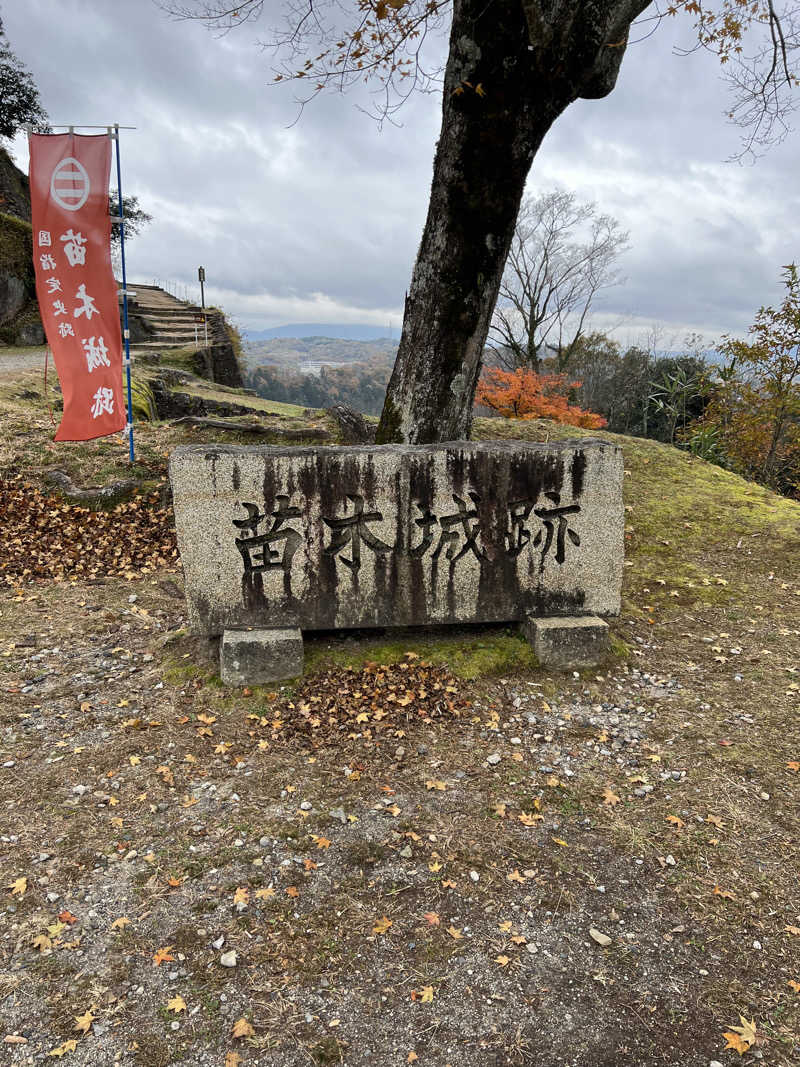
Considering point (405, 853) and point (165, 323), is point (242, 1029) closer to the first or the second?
point (405, 853)

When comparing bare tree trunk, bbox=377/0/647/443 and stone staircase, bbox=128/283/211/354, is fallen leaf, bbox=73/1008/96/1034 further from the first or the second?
stone staircase, bbox=128/283/211/354

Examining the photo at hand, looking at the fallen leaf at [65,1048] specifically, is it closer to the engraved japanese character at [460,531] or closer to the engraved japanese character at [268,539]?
the engraved japanese character at [268,539]

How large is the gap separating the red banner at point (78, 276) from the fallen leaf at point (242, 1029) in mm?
7642

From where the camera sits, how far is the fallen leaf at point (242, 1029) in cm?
263

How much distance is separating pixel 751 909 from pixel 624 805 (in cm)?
87

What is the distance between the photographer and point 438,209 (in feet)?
20.5

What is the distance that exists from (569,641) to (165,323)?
70.0 feet

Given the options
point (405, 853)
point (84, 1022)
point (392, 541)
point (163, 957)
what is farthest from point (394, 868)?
point (392, 541)

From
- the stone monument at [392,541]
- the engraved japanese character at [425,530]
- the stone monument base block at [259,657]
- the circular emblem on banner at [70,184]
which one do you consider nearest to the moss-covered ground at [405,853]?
the stone monument base block at [259,657]

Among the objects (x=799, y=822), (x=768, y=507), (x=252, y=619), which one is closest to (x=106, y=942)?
(x=252, y=619)

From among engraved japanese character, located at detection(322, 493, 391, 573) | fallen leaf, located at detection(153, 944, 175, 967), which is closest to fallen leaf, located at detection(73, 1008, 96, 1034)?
fallen leaf, located at detection(153, 944, 175, 967)

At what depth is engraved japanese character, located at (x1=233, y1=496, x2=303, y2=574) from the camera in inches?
199

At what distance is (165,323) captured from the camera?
73.0ft

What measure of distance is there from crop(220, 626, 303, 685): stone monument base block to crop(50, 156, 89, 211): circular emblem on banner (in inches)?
254
